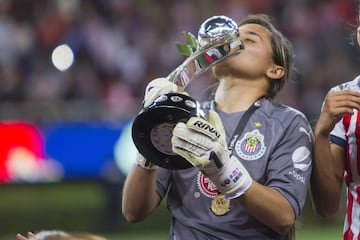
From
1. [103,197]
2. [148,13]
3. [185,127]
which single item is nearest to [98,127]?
[103,197]

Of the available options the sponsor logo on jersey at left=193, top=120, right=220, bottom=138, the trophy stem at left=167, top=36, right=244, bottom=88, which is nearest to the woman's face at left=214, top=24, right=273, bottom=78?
the trophy stem at left=167, top=36, right=244, bottom=88

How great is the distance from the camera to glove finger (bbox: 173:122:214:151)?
2.88m

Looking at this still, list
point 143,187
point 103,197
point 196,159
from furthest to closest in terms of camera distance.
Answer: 1. point 103,197
2. point 143,187
3. point 196,159

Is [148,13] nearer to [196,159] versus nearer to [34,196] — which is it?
[34,196]

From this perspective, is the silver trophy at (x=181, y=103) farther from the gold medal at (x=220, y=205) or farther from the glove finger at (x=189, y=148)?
the gold medal at (x=220, y=205)

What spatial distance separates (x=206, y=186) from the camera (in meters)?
3.40

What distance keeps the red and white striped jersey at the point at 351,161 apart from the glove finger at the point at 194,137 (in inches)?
30.0

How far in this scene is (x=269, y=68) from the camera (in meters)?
3.59

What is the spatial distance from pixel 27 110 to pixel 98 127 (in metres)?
0.83

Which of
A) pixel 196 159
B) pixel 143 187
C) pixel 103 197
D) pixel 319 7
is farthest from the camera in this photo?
pixel 319 7

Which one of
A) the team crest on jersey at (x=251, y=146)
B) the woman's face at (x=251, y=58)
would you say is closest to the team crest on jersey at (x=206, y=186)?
the team crest on jersey at (x=251, y=146)

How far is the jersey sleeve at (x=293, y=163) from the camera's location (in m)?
3.26

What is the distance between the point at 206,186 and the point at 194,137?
1.84 ft

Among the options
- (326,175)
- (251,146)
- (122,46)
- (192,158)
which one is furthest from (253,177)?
(122,46)
